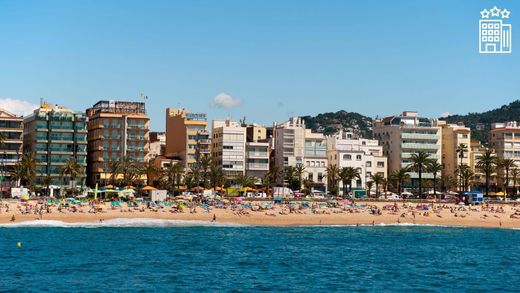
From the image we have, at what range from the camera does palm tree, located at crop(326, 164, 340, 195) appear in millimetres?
139250

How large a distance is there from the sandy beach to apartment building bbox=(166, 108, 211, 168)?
39.3 m

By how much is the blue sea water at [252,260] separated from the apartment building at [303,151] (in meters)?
55.9

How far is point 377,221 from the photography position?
98.7 meters

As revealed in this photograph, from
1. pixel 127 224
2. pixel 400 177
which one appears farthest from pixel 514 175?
pixel 127 224

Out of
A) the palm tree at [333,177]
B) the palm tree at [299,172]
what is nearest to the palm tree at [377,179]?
the palm tree at [333,177]

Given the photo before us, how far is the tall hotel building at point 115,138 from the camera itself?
137875 mm

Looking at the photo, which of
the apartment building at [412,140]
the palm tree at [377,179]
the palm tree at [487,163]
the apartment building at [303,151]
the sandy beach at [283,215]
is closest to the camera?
the sandy beach at [283,215]

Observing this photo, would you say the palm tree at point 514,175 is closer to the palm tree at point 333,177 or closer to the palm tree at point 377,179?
the palm tree at point 377,179

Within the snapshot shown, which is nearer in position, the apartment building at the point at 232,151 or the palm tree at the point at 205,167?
the palm tree at the point at 205,167

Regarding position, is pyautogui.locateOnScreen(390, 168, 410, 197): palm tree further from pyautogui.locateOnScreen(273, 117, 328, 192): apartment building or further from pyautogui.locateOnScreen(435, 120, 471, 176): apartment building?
pyautogui.locateOnScreen(435, 120, 471, 176): apartment building

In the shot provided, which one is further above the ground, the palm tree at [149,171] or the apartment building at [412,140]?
the apartment building at [412,140]

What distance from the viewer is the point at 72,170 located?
124188 millimetres

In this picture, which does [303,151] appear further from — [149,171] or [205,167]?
[149,171]

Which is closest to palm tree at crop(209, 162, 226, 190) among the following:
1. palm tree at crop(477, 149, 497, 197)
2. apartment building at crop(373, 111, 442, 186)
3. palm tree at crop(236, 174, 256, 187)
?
palm tree at crop(236, 174, 256, 187)
